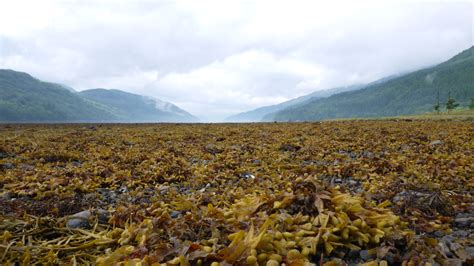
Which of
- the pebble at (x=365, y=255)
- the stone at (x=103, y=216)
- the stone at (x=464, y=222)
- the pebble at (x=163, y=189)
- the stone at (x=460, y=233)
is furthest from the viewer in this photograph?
the pebble at (x=163, y=189)

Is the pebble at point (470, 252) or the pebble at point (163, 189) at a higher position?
the pebble at point (163, 189)

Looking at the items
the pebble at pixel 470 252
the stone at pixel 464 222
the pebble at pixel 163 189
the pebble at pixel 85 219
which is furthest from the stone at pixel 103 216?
the stone at pixel 464 222

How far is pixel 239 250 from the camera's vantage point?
8.41 ft

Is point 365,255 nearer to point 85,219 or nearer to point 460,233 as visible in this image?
point 460,233

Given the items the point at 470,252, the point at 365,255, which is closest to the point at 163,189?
the point at 365,255

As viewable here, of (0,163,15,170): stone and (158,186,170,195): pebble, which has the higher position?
(0,163,15,170): stone

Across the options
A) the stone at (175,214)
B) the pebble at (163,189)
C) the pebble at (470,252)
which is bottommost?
the pebble at (470,252)

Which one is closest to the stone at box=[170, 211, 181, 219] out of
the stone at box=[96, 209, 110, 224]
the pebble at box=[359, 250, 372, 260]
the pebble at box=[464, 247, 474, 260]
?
the stone at box=[96, 209, 110, 224]

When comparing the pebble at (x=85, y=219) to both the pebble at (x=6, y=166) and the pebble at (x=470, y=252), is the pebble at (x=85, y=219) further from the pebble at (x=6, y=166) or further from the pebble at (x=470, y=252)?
the pebble at (x=6, y=166)

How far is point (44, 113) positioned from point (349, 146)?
199796mm

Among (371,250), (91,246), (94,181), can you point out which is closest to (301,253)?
(371,250)

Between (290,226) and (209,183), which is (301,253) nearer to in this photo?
(290,226)

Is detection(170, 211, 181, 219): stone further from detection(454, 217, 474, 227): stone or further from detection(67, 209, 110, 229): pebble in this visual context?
detection(454, 217, 474, 227): stone

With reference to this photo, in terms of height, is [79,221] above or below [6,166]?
below
